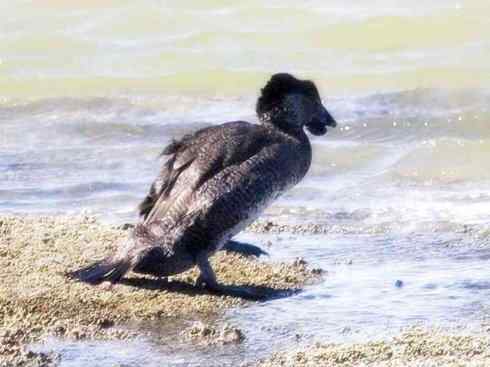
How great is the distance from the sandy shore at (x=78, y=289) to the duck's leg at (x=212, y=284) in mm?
57

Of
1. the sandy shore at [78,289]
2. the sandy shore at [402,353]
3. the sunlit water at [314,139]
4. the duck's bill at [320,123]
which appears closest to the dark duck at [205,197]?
the sandy shore at [78,289]

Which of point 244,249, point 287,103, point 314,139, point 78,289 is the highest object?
point 287,103

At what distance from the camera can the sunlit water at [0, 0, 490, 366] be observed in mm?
7172

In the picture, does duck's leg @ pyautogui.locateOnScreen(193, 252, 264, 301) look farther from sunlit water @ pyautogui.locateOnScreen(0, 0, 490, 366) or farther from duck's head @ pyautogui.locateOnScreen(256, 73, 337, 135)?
duck's head @ pyautogui.locateOnScreen(256, 73, 337, 135)

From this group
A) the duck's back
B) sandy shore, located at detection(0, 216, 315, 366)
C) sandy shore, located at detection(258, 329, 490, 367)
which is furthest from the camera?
the duck's back

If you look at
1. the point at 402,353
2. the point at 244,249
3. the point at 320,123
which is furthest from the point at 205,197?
the point at 402,353

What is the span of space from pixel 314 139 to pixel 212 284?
4.49 m

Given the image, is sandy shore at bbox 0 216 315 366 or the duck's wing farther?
the duck's wing

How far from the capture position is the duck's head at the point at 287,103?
8305mm

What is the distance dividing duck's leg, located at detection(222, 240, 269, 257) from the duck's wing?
0.64 meters

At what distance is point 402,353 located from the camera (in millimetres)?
6219

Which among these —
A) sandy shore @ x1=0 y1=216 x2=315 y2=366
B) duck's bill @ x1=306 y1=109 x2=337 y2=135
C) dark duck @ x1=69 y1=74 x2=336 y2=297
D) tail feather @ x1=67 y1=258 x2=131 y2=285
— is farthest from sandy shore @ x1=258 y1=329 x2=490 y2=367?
duck's bill @ x1=306 y1=109 x2=337 y2=135

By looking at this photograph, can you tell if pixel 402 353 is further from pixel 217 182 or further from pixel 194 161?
pixel 194 161

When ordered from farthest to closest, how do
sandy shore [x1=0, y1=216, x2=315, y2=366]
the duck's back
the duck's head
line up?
1. the duck's head
2. the duck's back
3. sandy shore [x1=0, y1=216, x2=315, y2=366]
